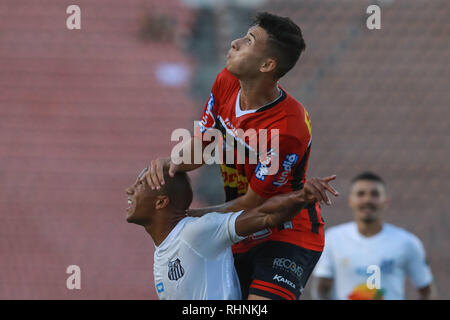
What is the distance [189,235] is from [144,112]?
189 inches

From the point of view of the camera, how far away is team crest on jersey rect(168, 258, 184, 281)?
3.58 m

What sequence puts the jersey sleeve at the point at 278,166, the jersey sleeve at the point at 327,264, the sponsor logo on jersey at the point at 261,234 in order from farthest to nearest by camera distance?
1. the jersey sleeve at the point at 327,264
2. the sponsor logo on jersey at the point at 261,234
3. the jersey sleeve at the point at 278,166

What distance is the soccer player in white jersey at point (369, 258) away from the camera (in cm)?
603

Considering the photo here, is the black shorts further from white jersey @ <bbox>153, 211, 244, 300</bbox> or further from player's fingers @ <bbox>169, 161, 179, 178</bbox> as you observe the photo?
player's fingers @ <bbox>169, 161, 179, 178</bbox>

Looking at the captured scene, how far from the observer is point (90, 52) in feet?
27.5

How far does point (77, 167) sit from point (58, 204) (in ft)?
1.64

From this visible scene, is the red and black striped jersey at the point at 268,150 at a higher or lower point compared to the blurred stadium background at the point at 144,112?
lower

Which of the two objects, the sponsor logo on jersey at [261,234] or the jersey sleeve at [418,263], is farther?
the jersey sleeve at [418,263]

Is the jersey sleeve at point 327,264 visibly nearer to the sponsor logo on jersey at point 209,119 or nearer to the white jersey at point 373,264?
the white jersey at point 373,264

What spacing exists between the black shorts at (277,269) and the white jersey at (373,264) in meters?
2.40

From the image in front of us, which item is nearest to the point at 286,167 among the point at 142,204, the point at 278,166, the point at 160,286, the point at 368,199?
the point at 278,166

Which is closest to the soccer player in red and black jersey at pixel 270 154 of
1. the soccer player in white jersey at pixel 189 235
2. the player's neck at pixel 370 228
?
the soccer player in white jersey at pixel 189 235

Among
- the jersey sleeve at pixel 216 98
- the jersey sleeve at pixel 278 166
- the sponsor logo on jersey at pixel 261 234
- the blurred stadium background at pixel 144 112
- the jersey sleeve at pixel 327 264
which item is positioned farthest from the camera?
the blurred stadium background at pixel 144 112

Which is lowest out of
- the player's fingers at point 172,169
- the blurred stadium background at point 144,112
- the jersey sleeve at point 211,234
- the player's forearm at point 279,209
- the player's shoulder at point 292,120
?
the jersey sleeve at point 211,234
